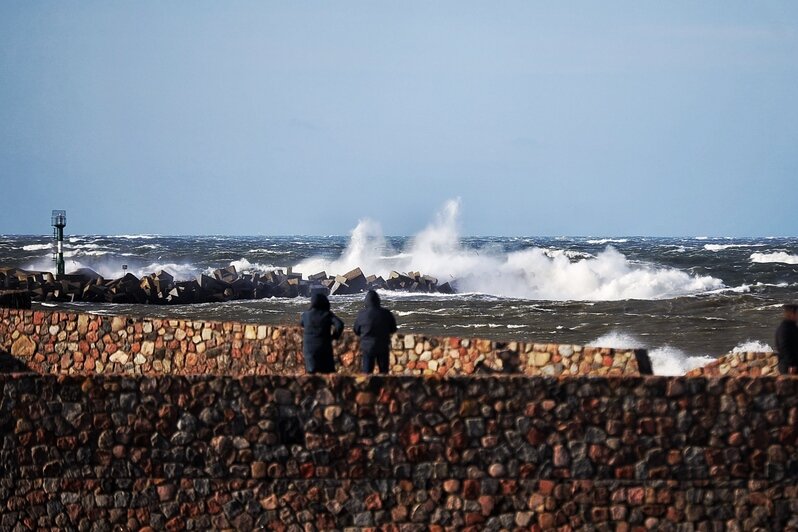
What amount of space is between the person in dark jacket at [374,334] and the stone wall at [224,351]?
1633 mm

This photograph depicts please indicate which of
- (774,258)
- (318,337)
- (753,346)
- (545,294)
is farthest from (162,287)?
(774,258)

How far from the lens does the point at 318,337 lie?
41.0 ft

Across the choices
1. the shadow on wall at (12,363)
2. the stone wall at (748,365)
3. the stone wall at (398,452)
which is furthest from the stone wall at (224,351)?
the stone wall at (398,452)

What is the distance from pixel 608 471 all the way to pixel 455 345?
4.56 m

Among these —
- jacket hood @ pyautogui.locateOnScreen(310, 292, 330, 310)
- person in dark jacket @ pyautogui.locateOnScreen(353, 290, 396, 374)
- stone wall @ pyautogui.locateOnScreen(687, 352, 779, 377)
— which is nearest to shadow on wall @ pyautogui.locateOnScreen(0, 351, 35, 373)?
jacket hood @ pyautogui.locateOnScreen(310, 292, 330, 310)

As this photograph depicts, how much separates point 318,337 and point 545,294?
46.2m

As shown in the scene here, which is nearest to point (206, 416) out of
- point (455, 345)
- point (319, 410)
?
point (319, 410)

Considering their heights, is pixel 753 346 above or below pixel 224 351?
below

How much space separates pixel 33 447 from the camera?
10.8 meters

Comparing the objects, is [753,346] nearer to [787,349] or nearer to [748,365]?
[748,365]

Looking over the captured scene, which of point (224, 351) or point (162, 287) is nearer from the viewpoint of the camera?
point (224, 351)

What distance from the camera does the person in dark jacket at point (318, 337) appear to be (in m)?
12.5

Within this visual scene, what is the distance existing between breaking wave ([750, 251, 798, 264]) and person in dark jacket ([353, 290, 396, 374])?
2758 inches

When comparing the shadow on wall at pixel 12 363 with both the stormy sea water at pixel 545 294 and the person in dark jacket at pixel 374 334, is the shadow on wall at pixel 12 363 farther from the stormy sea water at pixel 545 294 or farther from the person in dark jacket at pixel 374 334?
the stormy sea water at pixel 545 294
